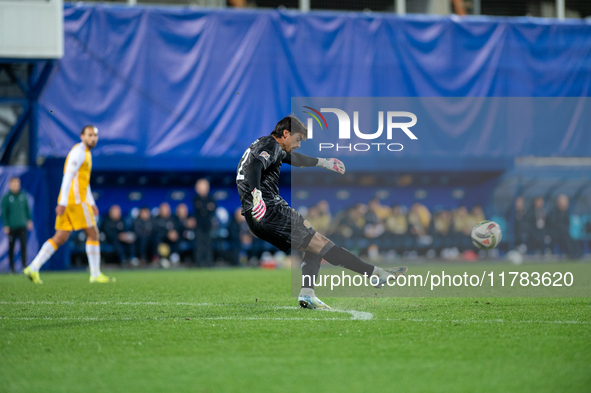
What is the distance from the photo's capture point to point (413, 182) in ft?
69.7

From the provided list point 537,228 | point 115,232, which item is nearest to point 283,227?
point 115,232

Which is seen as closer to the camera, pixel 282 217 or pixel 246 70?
pixel 282 217

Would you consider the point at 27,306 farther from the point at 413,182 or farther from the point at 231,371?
the point at 413,182

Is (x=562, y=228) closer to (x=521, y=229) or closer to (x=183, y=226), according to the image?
(x=521, y=229)

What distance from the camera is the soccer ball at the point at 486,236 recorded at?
28.7 feet

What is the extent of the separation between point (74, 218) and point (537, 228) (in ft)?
45.1

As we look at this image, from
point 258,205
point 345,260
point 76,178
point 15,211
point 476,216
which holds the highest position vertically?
point 76,178

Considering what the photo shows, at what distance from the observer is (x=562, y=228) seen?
1959 cm

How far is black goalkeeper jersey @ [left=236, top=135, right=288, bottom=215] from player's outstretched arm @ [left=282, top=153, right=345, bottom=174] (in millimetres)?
246

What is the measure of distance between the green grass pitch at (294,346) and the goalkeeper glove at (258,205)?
1007mm

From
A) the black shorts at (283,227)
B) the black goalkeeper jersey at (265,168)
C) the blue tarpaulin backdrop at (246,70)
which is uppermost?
the blue tarpaulin backdrop at (246,70)

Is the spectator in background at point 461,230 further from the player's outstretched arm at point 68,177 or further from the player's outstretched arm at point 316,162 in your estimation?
the player's outstretched arm at point 316,162

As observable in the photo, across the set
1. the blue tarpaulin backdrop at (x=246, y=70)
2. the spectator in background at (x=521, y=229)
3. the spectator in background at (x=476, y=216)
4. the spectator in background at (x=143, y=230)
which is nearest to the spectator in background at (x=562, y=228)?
the spectator in background at (x=521, y=229)

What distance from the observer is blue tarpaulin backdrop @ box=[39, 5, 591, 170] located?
18609mm
